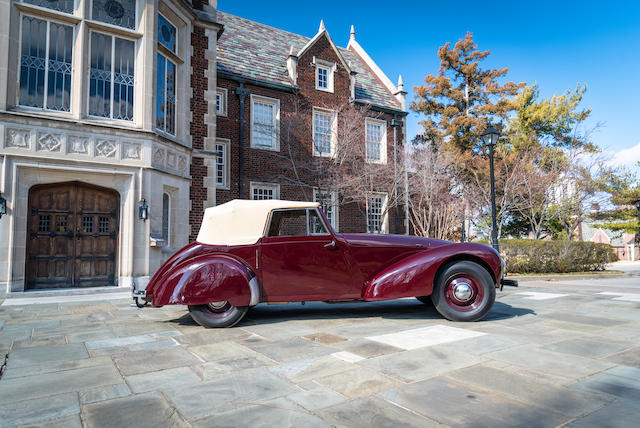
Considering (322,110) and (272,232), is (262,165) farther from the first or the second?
(272,232)

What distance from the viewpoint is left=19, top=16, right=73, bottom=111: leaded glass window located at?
28.0 ft

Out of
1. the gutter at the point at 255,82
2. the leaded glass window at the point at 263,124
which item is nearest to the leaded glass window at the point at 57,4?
the gutter at the point at 255,82

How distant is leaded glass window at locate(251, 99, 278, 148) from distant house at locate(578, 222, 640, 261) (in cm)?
2001

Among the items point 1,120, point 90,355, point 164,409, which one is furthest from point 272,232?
point 1,120

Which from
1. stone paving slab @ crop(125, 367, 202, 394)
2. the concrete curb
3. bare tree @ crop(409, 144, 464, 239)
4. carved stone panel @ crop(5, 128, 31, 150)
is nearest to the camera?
stone paving slab @ crop(125, 367, 202, 394)

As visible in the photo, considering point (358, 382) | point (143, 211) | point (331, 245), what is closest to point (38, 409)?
point (358, 382)

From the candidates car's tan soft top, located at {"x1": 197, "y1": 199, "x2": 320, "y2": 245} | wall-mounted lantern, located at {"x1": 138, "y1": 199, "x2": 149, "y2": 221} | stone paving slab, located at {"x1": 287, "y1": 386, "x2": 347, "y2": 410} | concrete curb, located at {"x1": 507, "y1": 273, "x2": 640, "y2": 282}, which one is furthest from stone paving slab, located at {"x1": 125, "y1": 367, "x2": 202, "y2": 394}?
concrete curb, located at {"x1": 507, "y1": 273, "x2": 640, "y2": 282}

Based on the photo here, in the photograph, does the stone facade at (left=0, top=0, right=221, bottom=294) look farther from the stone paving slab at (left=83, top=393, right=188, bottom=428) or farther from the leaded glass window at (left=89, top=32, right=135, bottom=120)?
the stone paving slab at (left=83, top=393, right=188, bottom=428)

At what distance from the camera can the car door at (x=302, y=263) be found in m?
5.02

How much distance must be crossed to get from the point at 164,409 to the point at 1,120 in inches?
334

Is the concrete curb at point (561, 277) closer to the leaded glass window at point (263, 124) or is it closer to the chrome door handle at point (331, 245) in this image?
the chrome door handle at point (331, 245)

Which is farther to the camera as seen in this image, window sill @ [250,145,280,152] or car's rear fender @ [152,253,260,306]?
window sill @ [250,145,280,152]

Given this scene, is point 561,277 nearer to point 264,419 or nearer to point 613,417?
point 613,417

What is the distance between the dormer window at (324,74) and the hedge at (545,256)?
33.7 feet
